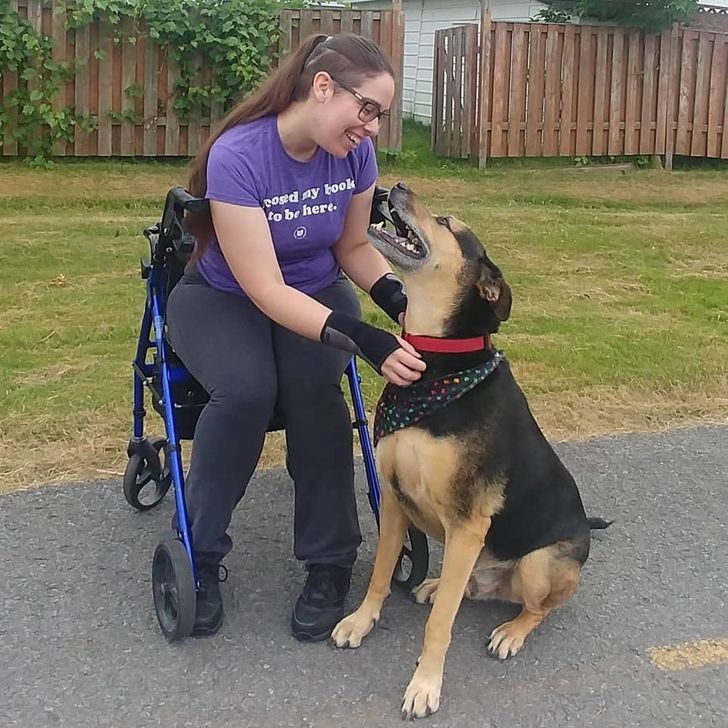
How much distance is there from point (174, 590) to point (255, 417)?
0.56 metres

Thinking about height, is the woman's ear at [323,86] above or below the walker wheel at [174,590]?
above

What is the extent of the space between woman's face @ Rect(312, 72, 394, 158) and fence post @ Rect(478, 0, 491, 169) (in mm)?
8956

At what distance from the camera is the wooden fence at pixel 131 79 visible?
10.1 metres

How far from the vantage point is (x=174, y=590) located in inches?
119

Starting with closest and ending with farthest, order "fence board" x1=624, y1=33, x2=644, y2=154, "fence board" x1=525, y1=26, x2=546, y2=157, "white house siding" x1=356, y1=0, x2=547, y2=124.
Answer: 1. "fence board" x1=525, y1=26, x2=546, y2=157
2. "fence board" x1=624, y1=33, x2=644, y2=154
3. "white house siding" x1=356, y1=0, x2=547, y2=124

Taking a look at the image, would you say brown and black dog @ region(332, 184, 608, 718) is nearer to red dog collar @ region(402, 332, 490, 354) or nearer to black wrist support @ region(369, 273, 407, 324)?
red dog collar @ region(402, 332, 490, 354)

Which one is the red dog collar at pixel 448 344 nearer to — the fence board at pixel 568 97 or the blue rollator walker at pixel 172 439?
the blue rollator walker at pixel 172 439

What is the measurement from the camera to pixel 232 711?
280cm

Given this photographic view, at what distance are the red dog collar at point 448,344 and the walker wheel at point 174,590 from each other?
938mm

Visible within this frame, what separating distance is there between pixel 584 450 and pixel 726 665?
1705mm

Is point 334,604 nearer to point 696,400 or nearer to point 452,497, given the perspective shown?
point 452,497

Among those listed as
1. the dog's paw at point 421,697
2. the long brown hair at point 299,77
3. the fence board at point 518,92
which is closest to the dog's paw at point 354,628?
the dog's paw at point 421,697

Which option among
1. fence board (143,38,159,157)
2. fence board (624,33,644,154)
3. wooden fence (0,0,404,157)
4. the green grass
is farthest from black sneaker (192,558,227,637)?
fence board (624,33,644,154)

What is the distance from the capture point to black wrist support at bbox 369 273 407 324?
11.2ft
